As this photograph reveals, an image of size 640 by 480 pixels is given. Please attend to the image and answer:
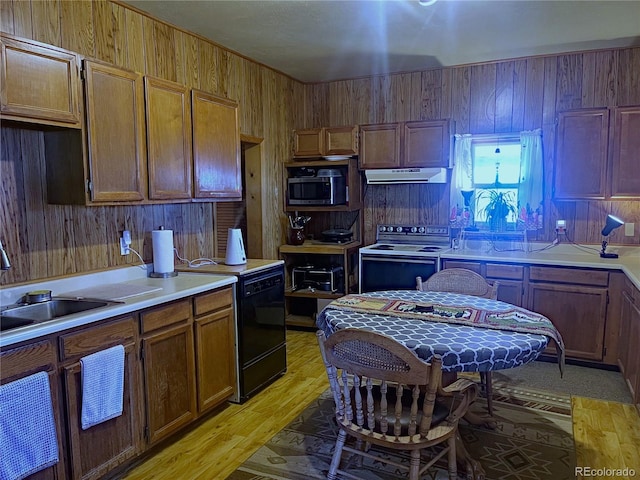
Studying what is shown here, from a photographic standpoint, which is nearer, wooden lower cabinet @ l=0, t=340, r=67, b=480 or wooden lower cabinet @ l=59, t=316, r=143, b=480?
wooden lower cabinet @ l=0, t=340, r=67, b=480

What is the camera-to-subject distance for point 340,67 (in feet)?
14.9

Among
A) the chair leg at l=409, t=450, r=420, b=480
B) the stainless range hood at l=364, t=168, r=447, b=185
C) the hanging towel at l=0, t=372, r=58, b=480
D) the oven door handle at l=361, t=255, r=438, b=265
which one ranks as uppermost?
the stainless range hood at l=364, t=168, r=447, b=185

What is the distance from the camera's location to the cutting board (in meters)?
2.47

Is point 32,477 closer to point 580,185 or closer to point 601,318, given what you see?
point 601,318

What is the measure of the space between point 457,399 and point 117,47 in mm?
2787

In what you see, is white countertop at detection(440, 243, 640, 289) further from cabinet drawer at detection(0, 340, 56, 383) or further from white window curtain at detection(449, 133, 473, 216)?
cabinet drawer at detection(0, 340, 56, 383)

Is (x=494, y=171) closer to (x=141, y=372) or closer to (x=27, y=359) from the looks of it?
(x=141, y=372)

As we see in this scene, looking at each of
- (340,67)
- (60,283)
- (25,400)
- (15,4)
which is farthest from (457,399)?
(340,67)

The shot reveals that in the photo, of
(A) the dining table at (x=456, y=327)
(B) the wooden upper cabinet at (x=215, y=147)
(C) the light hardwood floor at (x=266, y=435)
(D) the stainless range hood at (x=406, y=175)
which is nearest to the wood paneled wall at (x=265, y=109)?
(D) the stainless range hood at (x=406, y=175)

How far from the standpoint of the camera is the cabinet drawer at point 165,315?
240 centimetres

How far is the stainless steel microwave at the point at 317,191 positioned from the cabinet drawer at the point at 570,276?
1.90 metres

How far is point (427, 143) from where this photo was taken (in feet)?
14.8

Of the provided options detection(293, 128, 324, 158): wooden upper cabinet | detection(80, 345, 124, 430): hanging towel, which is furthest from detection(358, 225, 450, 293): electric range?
detection(80, 345, 124, 430): hanging towel

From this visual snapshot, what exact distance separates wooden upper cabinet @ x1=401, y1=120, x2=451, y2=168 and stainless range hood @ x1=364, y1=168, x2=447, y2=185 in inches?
2.3
